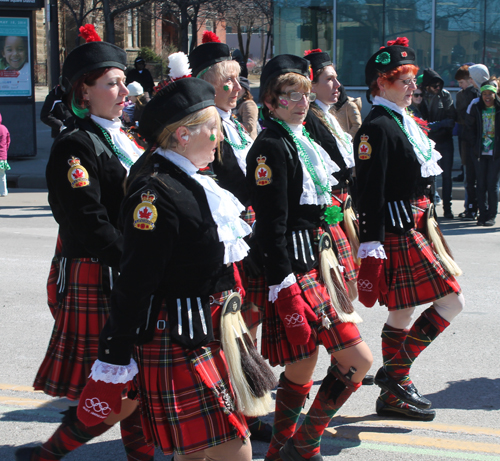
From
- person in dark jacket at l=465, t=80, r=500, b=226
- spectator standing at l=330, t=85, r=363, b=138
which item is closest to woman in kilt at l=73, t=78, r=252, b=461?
spectator standing at l=330, t=85, r=363, b=138

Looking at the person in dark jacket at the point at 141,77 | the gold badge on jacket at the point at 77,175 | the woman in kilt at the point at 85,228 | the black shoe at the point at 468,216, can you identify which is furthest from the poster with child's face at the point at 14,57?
the gold badge on jacket at the point at 77,175

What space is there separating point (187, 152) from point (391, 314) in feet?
6.42

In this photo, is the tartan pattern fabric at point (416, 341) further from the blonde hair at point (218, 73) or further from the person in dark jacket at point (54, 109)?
the person in dark jacket at point (54, 109)

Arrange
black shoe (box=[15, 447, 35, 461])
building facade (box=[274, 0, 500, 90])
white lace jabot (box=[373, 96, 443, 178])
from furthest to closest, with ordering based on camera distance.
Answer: building facade (box=[274, 0, 500, 90]) → white lace jabot (box=[373, 96, 443, 178]) → black shoe (box=[15, 447, 35, 461])

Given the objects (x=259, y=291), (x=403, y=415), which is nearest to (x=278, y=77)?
(x=259, y=291)

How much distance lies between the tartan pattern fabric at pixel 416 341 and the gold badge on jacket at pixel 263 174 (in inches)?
52.3

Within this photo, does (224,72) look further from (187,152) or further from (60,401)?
(60,401)

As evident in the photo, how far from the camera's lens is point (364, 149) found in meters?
3.72

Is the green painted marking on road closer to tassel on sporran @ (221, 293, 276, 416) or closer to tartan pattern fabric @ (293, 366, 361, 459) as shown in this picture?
tartan pattern fabric @ (293, 366, 361, 459)

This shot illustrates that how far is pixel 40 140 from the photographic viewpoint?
1933cm

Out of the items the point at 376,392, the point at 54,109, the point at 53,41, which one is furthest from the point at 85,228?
the point at 53,41

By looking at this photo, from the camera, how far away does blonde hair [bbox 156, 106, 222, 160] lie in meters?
2.46

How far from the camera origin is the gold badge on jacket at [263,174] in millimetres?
3146

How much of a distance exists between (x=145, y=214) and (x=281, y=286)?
941mm
